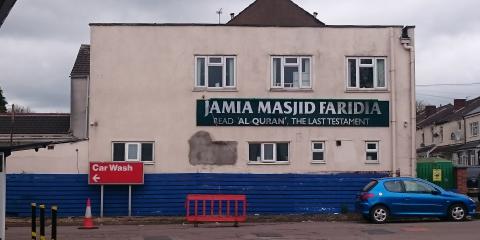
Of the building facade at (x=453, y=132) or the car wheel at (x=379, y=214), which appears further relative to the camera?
the building facade at (x=453, y=132)

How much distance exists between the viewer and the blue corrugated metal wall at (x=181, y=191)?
2628cm

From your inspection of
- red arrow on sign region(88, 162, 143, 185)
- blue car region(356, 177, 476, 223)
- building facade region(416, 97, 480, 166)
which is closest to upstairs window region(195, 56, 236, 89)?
red arrow on sign region(88, 162, 143, 185)

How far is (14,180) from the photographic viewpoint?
26.2 meters

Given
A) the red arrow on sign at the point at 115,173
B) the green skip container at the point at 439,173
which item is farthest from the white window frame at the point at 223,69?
the green skip container at the point at 439,173

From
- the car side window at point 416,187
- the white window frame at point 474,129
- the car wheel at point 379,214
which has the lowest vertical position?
the car wheel at point 379,214

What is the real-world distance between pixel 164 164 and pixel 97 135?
264 centimetres

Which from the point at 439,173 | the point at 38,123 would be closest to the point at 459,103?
the point at 439,173

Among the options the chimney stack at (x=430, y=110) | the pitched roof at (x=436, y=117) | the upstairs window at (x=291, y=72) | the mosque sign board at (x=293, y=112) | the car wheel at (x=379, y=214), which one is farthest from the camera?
the chimney stack at (x=430, y=110)

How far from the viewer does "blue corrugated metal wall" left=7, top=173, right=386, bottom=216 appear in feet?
86.2

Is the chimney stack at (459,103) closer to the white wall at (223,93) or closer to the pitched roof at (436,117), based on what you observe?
the pitched roof at (436,117)

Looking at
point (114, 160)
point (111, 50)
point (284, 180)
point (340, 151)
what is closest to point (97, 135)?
point (114, 160)

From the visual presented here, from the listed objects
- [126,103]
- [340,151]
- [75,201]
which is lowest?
[75,201]

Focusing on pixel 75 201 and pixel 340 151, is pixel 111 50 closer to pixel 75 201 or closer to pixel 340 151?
pixel 75 201

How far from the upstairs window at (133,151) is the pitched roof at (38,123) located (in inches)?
374
